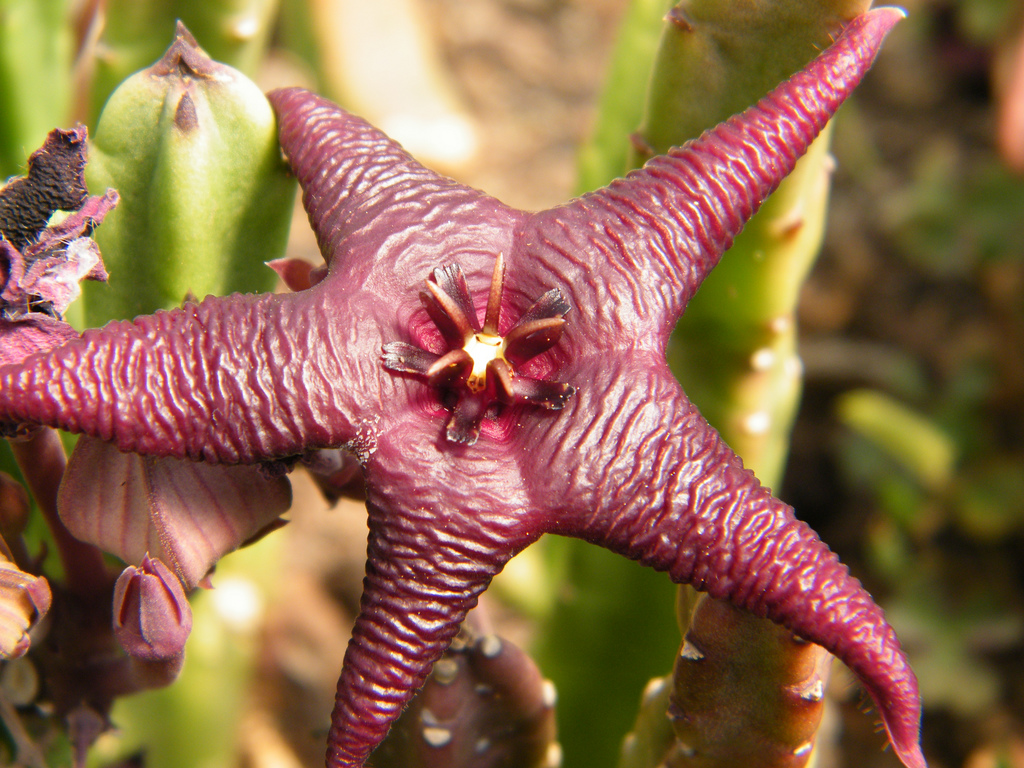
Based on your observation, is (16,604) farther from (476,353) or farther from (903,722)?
(903,722)

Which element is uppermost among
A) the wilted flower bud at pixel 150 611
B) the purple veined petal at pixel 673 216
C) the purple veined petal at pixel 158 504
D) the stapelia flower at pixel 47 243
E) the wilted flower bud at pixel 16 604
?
the purple veined petal at pixel 673 216

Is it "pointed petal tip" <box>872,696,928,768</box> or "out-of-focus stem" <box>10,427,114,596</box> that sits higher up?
"pointed petal tip" <box>872,696,928,768</box>

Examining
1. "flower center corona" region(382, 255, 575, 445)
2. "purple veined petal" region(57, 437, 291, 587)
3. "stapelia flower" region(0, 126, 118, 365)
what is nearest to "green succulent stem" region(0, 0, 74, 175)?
"stapelia flower" region(0, 126, 118, 365)

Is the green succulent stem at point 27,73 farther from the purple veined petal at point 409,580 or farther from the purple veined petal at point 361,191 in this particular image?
the purple veined petal at point 409,580

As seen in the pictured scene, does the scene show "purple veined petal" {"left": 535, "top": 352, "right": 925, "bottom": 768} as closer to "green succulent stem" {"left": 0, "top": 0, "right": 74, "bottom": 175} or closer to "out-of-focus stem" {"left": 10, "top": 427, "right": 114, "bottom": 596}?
"out-of-focus stem" {"left": 10, "top": 427, "right": 114, "bottom": 596}

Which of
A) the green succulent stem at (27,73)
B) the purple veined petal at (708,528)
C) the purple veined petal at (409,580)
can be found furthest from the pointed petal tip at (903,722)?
the green succulent stem at (27,73)

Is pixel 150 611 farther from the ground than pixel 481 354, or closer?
closer

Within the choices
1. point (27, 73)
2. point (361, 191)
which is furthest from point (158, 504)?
point (27, 73)
